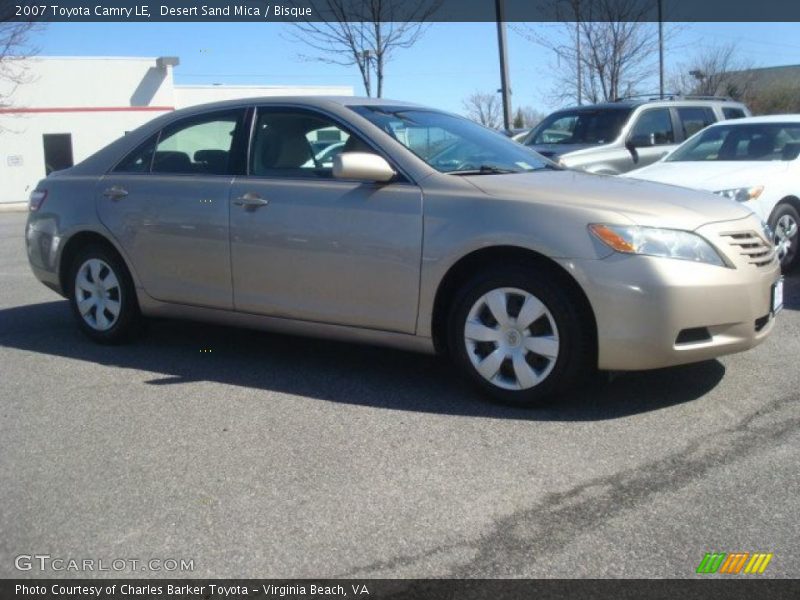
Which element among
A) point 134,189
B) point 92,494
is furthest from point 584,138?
point 92,494

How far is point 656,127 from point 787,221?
4.13 meters

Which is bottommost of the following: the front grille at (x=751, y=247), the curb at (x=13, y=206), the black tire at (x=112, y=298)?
the curb at (x=13, y=206)

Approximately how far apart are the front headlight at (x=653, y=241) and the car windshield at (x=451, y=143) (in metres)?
0.98

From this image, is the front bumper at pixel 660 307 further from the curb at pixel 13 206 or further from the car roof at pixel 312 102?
the curb at pixel 13 206

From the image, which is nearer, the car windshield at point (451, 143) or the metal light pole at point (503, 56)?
the car windshield at point (451, 143)

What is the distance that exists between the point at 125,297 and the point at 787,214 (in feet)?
19.4

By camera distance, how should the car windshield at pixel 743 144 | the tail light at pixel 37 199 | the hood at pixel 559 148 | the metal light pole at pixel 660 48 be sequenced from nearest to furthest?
the tail light at pixel 37 199
the car windshield at pixel 743 144
the hood at pixel 559 148
the metal light pole at pixel 660 48

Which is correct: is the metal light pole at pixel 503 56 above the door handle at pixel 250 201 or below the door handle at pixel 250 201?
above

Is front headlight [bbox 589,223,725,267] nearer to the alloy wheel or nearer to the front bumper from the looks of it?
the front bumper

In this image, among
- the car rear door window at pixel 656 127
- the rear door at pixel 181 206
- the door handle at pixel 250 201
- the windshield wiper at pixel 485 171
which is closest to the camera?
the windshield wiper at pixel 485 171

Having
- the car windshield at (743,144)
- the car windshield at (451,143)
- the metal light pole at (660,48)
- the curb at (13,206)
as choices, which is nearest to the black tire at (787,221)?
the car windshield at (743,144)

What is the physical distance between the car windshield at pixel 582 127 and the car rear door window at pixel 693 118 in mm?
1002

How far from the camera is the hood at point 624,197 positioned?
4.49 metres

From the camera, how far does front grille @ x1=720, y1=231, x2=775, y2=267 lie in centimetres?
462
